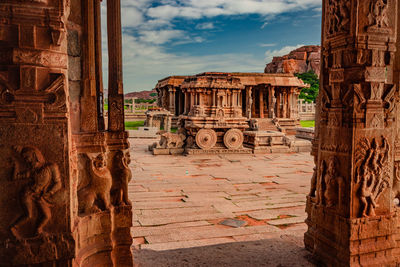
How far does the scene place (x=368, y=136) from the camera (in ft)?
8.85

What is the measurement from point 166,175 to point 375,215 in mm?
5836

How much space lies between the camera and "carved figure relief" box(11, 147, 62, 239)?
6.68ft

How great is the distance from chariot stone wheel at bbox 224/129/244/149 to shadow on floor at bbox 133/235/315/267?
325 inches

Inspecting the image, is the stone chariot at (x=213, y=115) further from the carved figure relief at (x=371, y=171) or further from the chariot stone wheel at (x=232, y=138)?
the carved figure relief at (x=371, y=171)

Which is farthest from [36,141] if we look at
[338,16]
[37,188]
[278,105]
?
[278,105]

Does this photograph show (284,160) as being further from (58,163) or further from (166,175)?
(58,163)

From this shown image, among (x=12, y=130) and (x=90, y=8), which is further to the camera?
(x=90, y=8)

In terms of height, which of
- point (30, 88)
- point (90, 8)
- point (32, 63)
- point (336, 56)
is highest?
point (90, 8)

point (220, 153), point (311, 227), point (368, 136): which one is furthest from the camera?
point (220, 153)

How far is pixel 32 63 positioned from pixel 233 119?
34.6 ft

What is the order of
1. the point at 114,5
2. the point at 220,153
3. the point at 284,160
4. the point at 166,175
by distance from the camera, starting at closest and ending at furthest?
the point at 114,5 < the point at 166,175 < the point at 284,160 < the point at 220,153

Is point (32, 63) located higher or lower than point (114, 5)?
lower

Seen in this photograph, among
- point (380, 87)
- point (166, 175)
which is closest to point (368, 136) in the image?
point (380, 87)

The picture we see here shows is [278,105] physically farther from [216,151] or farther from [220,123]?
[216,151]
